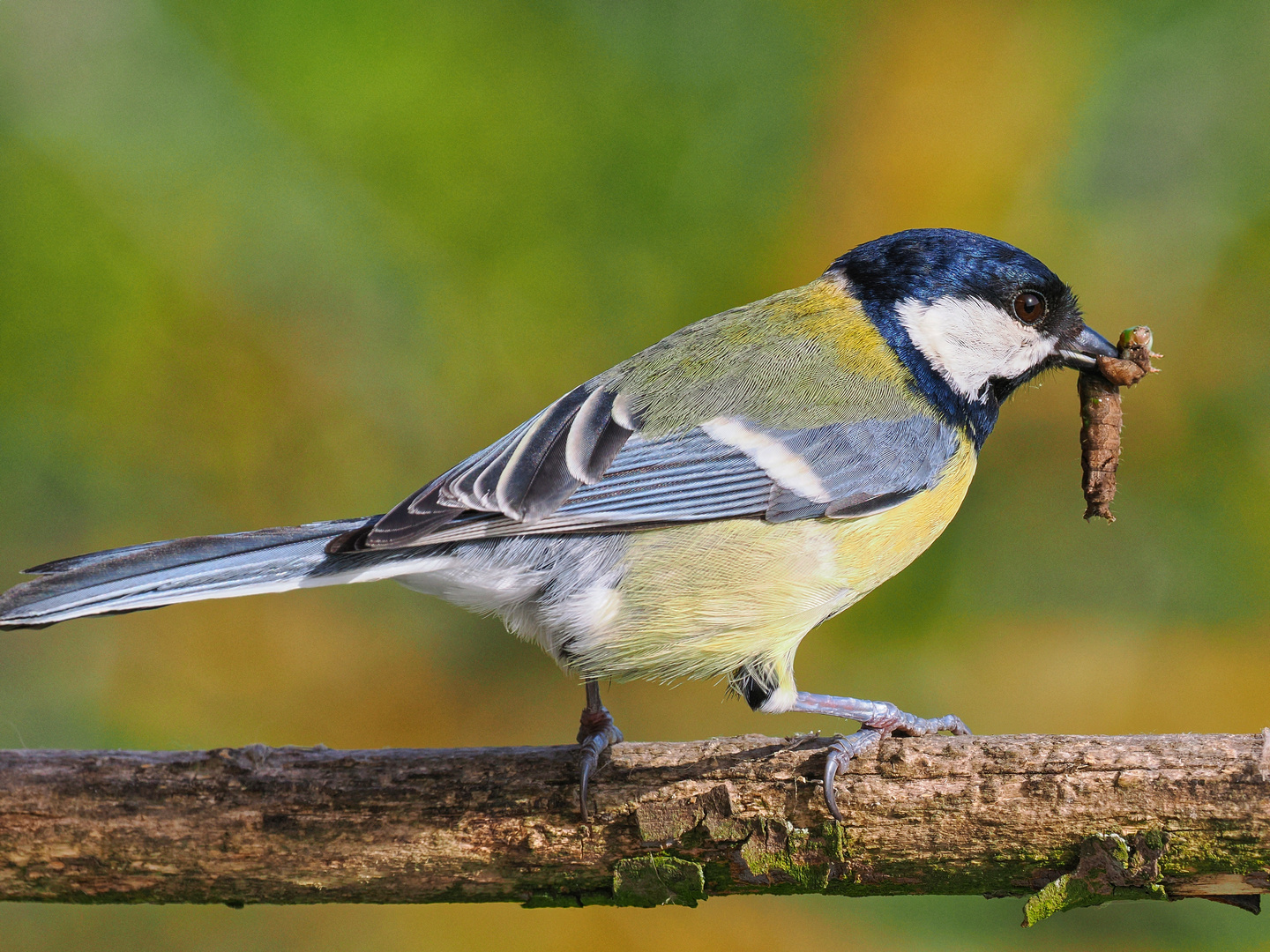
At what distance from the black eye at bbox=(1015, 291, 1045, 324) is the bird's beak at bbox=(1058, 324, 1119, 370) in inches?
4.0

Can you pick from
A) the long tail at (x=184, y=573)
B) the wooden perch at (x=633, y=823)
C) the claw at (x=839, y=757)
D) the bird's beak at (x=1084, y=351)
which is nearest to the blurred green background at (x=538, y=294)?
the bird's beak at (x=1084, y=351)

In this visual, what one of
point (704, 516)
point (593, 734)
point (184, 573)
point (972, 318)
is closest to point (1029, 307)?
point (972, 318)

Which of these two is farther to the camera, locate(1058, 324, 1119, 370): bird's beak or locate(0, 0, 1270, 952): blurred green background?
locate(0, 0, 1270, 952): blurred green background

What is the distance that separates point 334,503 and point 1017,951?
6.79 ft

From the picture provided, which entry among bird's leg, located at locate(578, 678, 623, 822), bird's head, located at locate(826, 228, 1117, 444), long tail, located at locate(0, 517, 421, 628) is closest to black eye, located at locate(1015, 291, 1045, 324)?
bird's head, located at locate(826, 228, 1117, 444)

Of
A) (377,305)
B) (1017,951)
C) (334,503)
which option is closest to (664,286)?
(377,305)

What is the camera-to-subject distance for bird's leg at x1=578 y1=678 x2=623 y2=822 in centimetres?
183

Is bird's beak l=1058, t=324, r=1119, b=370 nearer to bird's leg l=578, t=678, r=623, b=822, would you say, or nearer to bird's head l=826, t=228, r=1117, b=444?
bird's head l=826, t=228, r=1117, b=444

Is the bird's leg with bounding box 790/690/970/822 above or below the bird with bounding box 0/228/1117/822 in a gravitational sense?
below

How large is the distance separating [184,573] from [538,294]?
1478 millimetres

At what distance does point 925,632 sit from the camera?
2709mm

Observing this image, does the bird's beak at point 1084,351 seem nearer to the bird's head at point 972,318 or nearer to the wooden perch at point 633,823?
the bird's head at point 972,318

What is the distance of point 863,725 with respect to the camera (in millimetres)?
1997

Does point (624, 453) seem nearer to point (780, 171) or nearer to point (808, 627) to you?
point (808, 627)
